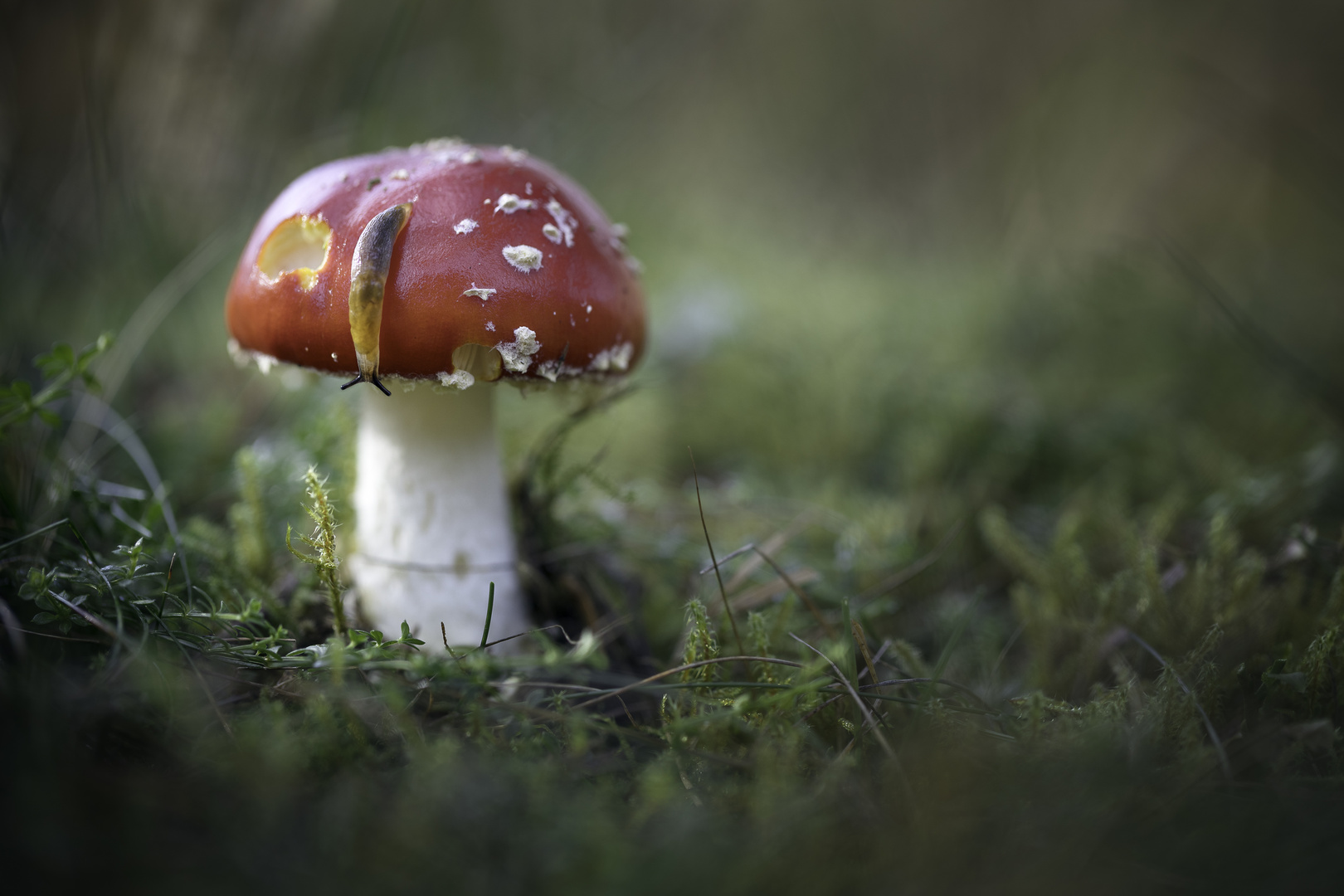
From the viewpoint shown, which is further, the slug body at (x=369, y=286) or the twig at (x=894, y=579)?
the twig at (x=894, y=579)

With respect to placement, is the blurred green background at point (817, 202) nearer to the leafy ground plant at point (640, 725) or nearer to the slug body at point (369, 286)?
the leafy ground plant at point (640, 725)

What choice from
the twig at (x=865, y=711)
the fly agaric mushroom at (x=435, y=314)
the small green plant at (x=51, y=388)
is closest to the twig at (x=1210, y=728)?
the twig at (x=865, y=711)

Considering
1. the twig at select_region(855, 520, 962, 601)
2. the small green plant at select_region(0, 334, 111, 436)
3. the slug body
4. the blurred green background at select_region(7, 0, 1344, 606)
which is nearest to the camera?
the slug body

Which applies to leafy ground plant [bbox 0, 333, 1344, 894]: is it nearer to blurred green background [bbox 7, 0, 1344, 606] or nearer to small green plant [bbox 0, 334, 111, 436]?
small green plant [bbox 0, 334, 111, 436]

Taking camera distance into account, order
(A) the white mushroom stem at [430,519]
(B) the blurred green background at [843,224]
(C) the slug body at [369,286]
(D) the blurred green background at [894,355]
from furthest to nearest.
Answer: (B) the blurred green background at [843,224], (A) the white mushroom stem at [430,519], (C) the slug body at [369,286], (D) the blurred green background at [894,355]

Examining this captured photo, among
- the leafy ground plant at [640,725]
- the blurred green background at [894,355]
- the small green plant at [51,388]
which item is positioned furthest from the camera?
the small green plant at [51,388]

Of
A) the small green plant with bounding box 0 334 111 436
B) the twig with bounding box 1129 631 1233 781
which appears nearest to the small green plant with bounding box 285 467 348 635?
the small green plant with bounding box 0 334 111 436

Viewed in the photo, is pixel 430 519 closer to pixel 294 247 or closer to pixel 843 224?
pixel 294 247
